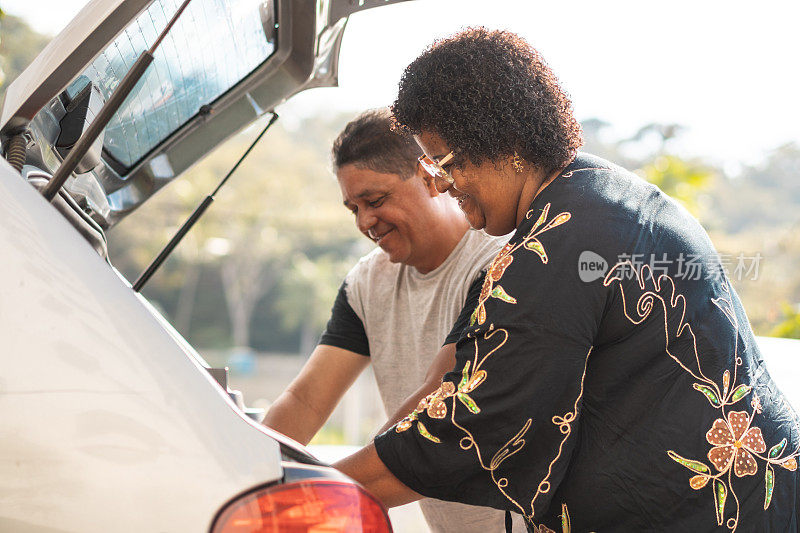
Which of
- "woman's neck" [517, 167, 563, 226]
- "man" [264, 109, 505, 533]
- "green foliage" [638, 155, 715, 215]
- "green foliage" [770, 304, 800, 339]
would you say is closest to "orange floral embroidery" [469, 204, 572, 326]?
"woman's neck" [517, 167, 563, 226]

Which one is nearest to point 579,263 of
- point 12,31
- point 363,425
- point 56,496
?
point 56,496

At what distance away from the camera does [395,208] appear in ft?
7.14

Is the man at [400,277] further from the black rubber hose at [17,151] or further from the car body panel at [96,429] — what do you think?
the car body panel at [96,429]

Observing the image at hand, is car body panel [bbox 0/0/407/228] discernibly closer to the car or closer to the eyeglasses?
the eyeglasses

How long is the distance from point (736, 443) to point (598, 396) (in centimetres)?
24

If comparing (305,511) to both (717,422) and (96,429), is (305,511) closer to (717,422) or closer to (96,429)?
(96,429)

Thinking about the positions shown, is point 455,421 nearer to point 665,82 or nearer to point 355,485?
point 355,485

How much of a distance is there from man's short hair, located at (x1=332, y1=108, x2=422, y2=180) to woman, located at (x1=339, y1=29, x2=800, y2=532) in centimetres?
83

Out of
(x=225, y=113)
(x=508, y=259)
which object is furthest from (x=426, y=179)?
(x=508, y=259)

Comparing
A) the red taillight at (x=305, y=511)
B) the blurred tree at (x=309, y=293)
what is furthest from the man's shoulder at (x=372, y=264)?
the blurred tree at (x=309, y=293)

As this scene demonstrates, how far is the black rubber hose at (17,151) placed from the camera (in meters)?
1.33

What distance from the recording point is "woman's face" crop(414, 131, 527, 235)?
1.45 m

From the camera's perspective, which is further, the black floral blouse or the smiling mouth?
the smiling mouth

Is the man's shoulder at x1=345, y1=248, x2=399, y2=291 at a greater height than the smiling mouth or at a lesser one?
lesser
